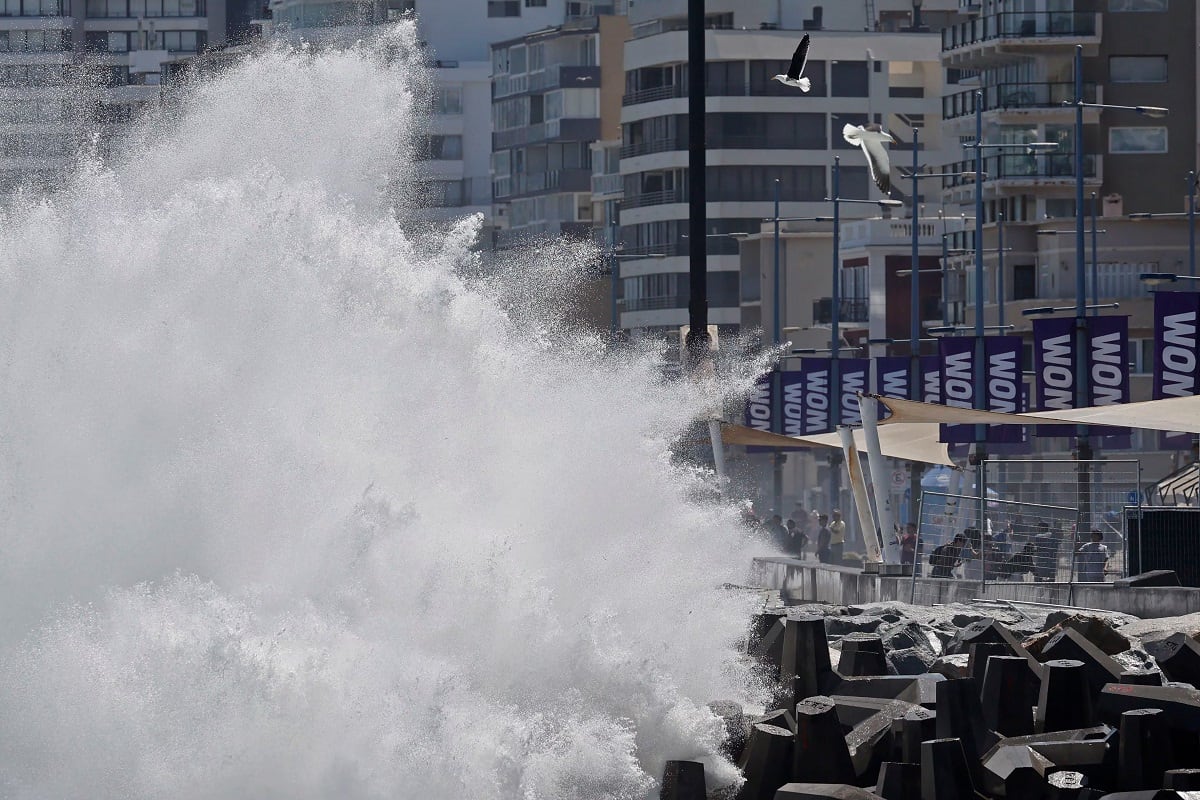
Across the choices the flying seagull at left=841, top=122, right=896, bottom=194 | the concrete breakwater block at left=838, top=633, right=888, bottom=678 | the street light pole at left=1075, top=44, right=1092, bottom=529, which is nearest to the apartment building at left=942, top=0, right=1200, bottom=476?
the flying seagull at left=841, top=122, right=896, bottom=194

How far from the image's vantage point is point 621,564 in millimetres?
16828

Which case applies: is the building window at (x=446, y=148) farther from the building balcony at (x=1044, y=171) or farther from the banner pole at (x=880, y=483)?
the banner pole at (x=880, y=483)

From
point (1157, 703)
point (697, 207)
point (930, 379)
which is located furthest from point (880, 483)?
point (930, 379)

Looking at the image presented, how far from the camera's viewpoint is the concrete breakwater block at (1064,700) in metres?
14.3

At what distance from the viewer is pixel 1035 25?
74.6 m

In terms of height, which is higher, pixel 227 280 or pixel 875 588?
pixel 227 280

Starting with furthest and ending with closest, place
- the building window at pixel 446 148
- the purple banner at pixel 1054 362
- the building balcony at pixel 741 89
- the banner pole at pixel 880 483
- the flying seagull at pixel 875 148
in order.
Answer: the building window at pixel 446 148 < the building balcony at pixel 741 89 < the flying seagull at pixel 875 148 < the purple banner at pixel 1054 362 < the banner pole at pixel 880 483

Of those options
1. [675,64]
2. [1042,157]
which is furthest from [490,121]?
[1042,157]

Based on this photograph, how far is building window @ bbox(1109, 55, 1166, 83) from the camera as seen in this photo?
74.5 m

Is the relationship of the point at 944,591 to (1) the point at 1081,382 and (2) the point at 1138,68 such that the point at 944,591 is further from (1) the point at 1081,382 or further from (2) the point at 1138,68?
(2) the point at 1138,68

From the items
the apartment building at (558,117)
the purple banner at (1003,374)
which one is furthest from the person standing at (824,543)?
the apartment building at (558,117)

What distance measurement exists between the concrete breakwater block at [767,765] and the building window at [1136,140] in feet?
211

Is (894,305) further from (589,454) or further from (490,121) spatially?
(589,454)

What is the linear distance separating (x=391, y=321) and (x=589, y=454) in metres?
2.39
